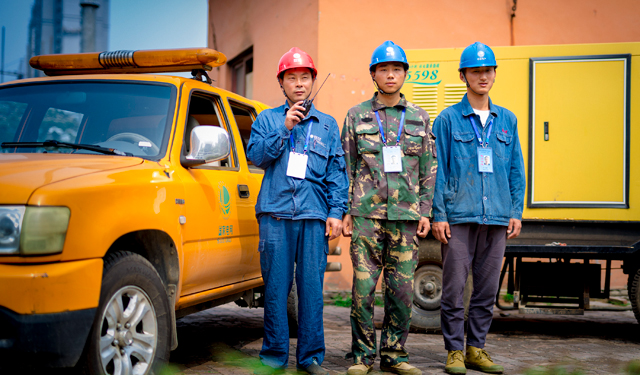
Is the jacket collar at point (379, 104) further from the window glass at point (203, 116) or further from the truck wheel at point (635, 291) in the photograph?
the truck wheel at point (635, 291)

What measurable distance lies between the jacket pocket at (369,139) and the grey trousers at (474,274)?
2.75 ft

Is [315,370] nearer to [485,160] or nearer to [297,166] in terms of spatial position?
[297,166]

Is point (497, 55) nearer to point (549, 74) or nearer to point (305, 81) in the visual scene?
point (549, 74)

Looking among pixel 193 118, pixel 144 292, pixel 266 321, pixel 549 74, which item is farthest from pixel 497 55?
pixel 144 292

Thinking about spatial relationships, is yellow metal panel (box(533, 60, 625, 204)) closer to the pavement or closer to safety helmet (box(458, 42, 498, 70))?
the pavement

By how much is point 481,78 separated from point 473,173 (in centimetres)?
71

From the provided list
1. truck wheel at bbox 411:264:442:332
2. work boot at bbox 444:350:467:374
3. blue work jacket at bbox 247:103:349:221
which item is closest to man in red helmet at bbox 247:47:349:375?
blue work jacket at bbox 247:103:349:221

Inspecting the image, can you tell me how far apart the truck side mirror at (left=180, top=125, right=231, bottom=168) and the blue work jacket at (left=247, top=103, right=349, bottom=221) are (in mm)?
294

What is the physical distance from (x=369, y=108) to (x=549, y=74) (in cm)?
246

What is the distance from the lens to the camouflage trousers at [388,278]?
397 centimetres

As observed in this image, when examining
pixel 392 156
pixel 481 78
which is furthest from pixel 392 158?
pixel 481 78

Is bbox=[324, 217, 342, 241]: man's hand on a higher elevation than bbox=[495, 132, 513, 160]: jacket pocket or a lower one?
lower

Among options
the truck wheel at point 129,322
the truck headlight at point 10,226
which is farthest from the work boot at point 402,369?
the truck headlight at point 10,226

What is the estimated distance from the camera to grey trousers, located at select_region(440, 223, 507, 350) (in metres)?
4.17
